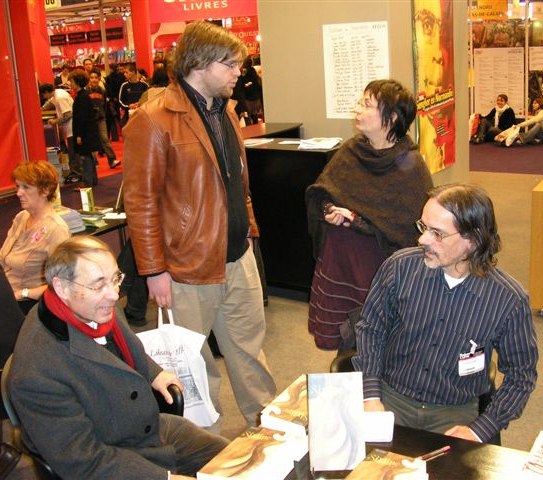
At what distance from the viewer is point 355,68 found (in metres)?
4.94

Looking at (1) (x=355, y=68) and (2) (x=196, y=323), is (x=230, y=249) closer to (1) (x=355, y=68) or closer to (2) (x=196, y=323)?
(2) (x=196, y=323)

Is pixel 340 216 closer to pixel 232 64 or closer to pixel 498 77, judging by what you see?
pixel 232 64

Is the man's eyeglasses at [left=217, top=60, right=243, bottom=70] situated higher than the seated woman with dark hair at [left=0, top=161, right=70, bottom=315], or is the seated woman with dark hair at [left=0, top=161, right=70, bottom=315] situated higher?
the man's eyeglasses at [left=217, top=60, right=243, bottom=70]

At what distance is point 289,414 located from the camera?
1944 millimetres

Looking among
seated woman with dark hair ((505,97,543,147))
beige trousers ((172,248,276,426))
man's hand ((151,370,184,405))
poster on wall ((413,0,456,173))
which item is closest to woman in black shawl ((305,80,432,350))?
beige trousers ((172,248,276,426))

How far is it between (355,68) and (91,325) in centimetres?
333

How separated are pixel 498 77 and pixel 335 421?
12.2 metres

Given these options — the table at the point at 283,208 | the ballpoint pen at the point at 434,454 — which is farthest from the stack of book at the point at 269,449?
the table at the point at 283,208

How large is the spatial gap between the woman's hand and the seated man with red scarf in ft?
4.10

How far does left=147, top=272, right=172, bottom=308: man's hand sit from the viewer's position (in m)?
2.85

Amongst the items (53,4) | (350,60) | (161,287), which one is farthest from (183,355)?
(53,4)

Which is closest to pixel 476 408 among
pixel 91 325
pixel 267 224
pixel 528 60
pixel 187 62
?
pixel 91 325

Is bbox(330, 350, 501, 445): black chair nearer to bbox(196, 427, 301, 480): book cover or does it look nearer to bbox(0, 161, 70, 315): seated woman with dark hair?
bbox(196, 427, 301, 480): book cover

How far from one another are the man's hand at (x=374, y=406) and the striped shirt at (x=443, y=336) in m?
0.02
